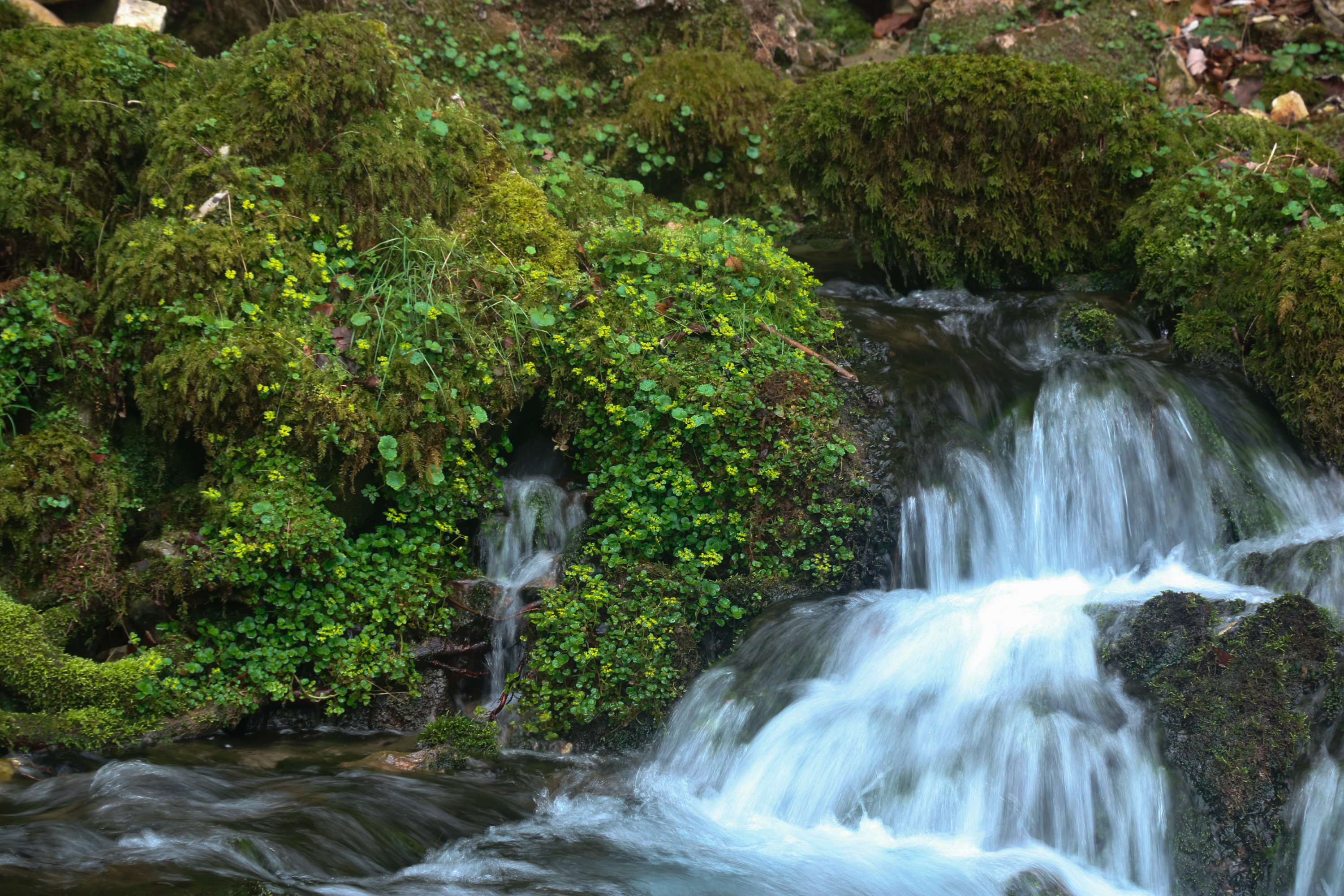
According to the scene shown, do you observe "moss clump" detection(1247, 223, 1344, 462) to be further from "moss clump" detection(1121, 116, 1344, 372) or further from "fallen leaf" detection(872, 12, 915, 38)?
"fallen leaf" detection(872, 12, 915, 38)

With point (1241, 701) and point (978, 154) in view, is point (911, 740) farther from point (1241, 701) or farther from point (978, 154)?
point (978, 154)

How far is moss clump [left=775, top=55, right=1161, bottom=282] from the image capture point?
6797mm

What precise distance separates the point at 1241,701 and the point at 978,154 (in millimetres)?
4457

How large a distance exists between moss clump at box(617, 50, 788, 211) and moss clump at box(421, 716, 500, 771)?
537cm

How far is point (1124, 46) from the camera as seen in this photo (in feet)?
31.4

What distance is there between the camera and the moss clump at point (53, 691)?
415cm

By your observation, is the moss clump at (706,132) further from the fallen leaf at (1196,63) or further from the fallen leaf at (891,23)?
the fallen leaf at (1196,63)

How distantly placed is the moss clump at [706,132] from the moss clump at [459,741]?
537cm

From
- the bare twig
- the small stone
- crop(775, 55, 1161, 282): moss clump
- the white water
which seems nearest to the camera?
the white water

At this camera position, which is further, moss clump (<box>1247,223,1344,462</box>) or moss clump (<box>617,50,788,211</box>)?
moss clump (<box>617,50,788,211</box>)

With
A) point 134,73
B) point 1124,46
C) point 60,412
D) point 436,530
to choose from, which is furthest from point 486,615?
point 1124,46

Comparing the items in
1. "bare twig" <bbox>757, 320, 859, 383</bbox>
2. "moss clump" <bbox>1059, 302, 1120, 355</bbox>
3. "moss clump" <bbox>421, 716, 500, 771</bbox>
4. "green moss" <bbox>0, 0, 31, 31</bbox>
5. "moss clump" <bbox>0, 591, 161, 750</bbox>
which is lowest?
"moss clump" <bbox>421, 716, 500, 771</bbox>

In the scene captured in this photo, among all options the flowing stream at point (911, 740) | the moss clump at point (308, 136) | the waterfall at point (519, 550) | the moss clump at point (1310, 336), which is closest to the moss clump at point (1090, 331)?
the flowing stream at point (911, 740)

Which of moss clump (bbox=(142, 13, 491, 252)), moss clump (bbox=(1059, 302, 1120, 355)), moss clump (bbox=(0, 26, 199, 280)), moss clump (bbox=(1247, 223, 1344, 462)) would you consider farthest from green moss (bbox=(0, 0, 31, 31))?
moss clump (bbox=(1247, 223, 1344, 462))
